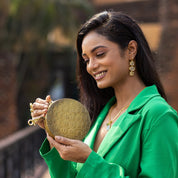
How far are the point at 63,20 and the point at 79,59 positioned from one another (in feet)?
37.0

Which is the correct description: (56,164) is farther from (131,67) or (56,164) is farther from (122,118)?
(131,67)

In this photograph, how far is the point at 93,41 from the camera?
1681 mm

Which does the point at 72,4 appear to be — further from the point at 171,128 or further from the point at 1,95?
the point at 171,128

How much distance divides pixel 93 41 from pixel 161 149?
637 mm

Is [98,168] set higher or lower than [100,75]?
lower

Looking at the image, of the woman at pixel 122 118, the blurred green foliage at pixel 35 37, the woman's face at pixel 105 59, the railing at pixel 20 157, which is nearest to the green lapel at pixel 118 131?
the woman at pixel 122 118

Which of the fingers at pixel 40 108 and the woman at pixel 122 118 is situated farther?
the fingers at pixel 40 108

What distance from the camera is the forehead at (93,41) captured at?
1656mm

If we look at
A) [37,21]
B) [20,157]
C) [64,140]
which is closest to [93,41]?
[64,140]

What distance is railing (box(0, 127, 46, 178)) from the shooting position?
15.4 ft

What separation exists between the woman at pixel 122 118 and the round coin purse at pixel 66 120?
5 centimetres

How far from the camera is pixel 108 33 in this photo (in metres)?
1.67

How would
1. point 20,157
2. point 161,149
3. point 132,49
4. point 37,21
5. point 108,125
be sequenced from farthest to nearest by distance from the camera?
point 37,21 → point 20,157 → point 108,125 → point 132,49 → point 161,149

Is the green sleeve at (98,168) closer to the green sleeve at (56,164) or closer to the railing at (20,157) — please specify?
the green sleeve at (56,164)
